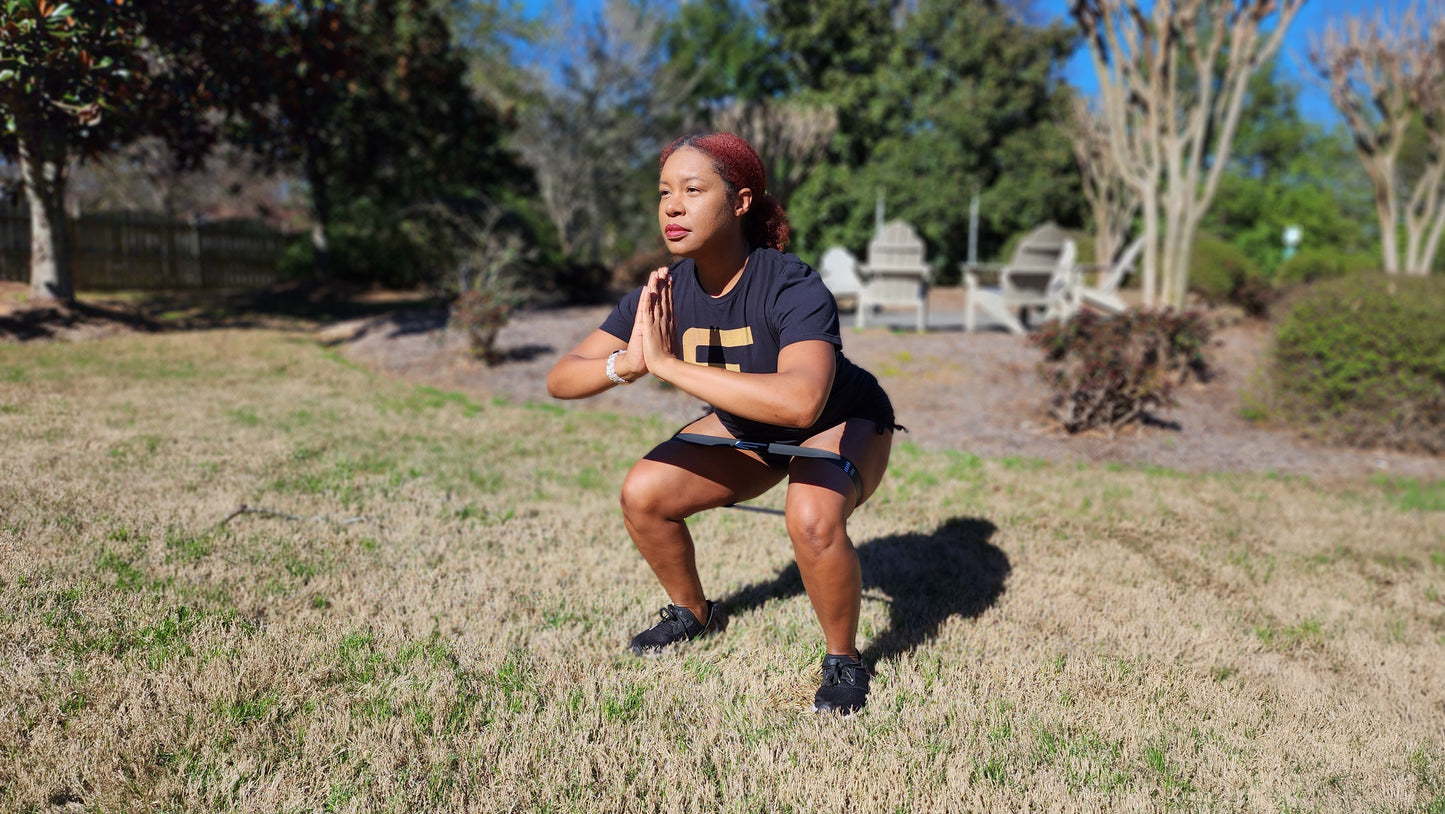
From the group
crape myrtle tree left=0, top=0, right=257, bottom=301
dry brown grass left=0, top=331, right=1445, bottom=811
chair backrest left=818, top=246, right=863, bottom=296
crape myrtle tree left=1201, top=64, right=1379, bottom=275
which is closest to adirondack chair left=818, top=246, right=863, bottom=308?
chair backrest left=818, top=246, right=863, bottom=296

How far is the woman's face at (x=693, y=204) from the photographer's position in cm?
253

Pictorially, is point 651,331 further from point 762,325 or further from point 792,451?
point 792,451

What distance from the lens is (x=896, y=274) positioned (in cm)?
1205

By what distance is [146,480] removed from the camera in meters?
4.30

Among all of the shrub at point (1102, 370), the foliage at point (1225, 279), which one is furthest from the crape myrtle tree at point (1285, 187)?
the shrub at point (1102, 370)

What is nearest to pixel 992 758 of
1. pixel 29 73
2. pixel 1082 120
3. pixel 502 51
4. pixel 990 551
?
pixel 990 551

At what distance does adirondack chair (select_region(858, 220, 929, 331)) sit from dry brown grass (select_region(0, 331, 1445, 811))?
6.69 m

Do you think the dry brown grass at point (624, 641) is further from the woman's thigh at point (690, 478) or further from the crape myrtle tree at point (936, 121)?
the crape myrtle tree at point (936, 121)

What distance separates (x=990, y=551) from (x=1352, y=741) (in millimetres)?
1749

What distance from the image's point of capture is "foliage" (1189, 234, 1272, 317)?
49.1 feet

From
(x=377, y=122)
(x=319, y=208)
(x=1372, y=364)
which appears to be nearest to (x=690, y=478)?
(x=1372, y=364)

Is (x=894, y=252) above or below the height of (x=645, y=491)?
above

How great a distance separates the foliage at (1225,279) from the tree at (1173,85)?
4.77 m

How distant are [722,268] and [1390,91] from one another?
15123mm
